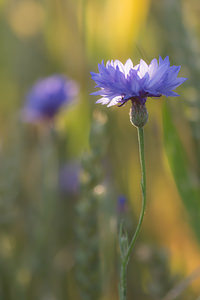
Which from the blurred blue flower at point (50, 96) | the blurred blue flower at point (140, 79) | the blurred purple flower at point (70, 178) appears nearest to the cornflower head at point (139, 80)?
the blurred blue flower at point (140, 79)

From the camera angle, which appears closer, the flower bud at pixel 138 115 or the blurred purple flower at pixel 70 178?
the flower bud at pixel 138 115

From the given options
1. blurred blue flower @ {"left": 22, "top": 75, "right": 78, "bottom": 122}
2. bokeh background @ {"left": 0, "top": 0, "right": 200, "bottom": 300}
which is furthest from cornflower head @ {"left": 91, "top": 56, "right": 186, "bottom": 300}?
blurred blue flower @ {"left": 22, "top": 75, "right": 78, "bottom": 122}

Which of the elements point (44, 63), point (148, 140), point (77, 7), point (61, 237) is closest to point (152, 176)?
point (148, 140)

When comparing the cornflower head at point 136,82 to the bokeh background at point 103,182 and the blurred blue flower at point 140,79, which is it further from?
the bokeh background at point 103,182

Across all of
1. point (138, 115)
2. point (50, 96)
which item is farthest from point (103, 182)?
point (50, 96)

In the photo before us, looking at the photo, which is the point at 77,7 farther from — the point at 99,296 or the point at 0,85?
the point at 99,296

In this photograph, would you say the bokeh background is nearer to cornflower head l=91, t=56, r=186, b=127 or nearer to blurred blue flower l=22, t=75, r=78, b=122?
blurred blue flower l=22, t=75, r=78, b=122
